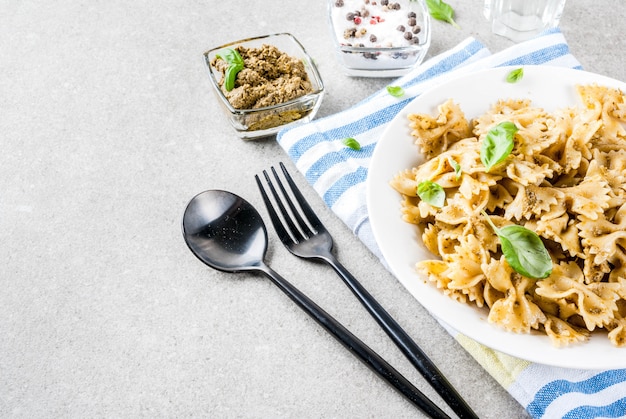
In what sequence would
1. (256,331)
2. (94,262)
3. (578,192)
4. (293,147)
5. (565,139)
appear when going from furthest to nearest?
(293,147), (94,262), (256,331), (565,139), (578,192)

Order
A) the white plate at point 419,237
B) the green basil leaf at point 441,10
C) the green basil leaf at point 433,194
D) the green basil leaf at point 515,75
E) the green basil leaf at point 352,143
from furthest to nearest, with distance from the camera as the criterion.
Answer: the green basil leaf at point 441,10 → the green basil leaf at point 352,143 → the green basil leaf at point 515,75 → the green basil leaf at point 433,194 → the white plate at point 419,237

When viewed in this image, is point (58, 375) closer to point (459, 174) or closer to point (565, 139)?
point (459, 174)

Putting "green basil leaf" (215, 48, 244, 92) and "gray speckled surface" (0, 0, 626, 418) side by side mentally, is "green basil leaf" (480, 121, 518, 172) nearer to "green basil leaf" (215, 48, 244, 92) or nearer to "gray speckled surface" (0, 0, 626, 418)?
"gray speckled surface" (0, 0, 626, 418)

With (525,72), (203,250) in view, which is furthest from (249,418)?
(525,72)

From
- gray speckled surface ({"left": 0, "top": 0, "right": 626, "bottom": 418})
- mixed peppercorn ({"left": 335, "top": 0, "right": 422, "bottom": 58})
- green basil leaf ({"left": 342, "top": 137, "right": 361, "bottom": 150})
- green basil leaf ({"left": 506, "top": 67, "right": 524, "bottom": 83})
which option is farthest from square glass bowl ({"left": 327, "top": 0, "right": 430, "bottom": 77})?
green basil leaf ({"left": 506, "top": 67, "right": 524, "bottom": 83})

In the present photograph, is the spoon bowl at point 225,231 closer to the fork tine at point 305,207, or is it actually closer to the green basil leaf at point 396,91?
the fork tine at point 305,207

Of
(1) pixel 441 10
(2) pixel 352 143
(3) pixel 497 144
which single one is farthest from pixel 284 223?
(1) pixel 441 10

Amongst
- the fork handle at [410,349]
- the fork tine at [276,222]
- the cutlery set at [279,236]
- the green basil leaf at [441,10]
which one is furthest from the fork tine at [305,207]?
the green basil leaf at [441,10]
